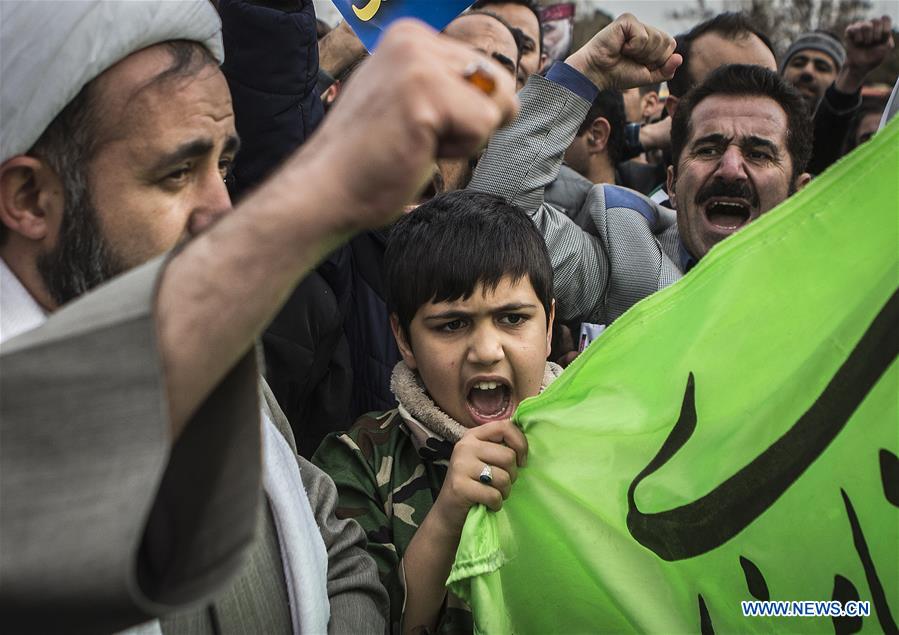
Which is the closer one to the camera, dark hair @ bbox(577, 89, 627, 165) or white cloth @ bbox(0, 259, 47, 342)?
white cloth @ bbox(0, 259, 47, 342)

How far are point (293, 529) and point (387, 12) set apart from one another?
1.03 meters

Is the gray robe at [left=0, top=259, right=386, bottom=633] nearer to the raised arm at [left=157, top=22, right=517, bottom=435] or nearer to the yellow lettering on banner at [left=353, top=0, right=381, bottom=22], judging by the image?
the raised arm at [left=157, top=22, right=517, bottom=435]

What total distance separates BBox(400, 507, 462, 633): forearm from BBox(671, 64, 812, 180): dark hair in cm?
189

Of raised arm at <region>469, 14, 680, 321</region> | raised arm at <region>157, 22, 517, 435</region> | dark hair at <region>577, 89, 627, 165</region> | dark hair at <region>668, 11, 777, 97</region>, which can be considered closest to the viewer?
raised arm at <region>157, 22, 517, 435</region>

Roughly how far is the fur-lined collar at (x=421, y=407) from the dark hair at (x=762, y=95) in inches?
52.7

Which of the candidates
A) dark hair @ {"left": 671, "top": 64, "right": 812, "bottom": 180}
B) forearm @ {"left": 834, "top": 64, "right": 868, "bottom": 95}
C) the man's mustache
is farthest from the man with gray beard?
forearm @ {"left": 834, "top": 64, "right": 868, "bottom": 95}

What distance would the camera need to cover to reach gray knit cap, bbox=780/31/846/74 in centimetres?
638

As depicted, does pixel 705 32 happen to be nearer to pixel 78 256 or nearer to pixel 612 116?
pixel 612 116

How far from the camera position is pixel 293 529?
1705 millimetres

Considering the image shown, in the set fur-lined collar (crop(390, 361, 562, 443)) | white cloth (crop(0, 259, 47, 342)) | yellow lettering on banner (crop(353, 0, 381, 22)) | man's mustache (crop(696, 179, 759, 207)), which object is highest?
yellow lettering on banner (crop(353, 0, 381, 22))

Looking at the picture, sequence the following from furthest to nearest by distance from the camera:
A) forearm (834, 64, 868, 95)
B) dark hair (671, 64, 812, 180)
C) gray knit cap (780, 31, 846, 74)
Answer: gray knit cap (780, 31, 846, 74) → forearm (834, 64, 868, 95) → dark hair (671, 64, 812, 180)

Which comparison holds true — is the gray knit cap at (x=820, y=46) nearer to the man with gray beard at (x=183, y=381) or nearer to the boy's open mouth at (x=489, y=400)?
the boy's open mouth at (x=489, y=400)

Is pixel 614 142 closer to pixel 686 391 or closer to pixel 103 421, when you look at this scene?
Result: pixel 686 391

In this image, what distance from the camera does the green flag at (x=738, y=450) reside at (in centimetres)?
154
